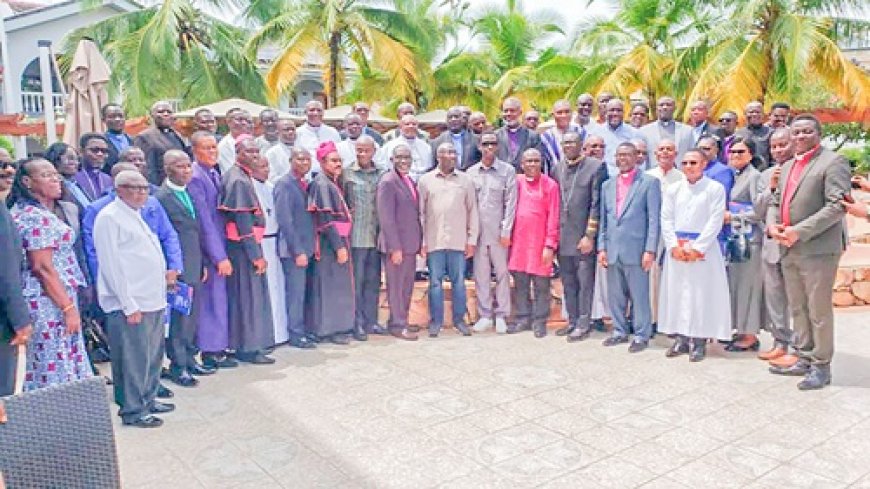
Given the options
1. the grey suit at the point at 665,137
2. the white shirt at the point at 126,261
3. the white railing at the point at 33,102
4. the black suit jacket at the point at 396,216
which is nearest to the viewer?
the white shirt at the point at 126,261

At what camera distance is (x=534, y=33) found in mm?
21547

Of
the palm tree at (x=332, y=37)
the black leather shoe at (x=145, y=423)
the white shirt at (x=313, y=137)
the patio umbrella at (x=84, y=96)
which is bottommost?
the black leather shoe at (x=145, y=423)

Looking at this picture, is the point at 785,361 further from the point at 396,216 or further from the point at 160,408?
the point at 160,408

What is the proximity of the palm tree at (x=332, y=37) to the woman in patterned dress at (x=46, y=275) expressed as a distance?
12.7m

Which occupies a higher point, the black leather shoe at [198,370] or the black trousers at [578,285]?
the black trousers at [578,285]

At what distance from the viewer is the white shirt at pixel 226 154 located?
7.20 metres

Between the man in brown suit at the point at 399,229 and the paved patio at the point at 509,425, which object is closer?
the paved patio at the point at 509,425

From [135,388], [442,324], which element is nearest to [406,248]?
[442,324]

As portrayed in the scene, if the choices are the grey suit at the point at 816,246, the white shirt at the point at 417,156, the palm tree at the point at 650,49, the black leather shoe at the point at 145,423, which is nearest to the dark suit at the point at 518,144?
the white shirt at the point at 417,156

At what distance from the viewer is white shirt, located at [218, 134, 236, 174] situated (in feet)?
23.6

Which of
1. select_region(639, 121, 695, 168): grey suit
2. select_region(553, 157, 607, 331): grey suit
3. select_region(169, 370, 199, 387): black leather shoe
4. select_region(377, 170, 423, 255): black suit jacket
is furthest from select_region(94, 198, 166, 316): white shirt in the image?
select_region(639, 121, 695, 168): grey suit

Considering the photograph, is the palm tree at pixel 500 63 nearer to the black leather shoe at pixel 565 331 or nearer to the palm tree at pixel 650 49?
the palm tree at pixel 650 49

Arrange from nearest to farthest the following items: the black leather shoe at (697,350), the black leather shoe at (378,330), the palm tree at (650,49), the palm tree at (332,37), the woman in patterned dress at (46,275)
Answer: the woman in patterned dress at (46,275), the black leather shoe at (697,350), the black leather shoe at (378,330), the palm tree at (650,49), the palm tree at (332,37)

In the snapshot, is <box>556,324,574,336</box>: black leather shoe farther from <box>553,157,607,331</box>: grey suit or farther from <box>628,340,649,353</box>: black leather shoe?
<box>628,340,649,353</box>: black leather shoe
